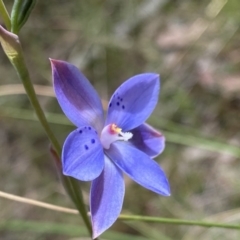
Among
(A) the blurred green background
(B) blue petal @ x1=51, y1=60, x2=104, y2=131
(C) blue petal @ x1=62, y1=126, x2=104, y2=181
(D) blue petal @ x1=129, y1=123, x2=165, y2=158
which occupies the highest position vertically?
(B) blue petal @ x1=51, y1=60, x2=104, y2=131

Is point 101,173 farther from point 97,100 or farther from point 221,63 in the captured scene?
point 221,63

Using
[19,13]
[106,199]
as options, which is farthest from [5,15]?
[106,199]

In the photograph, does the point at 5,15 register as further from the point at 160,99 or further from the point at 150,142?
the point at 160,99

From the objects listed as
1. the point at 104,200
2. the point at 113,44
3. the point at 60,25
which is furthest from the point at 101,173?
the point at 60,25

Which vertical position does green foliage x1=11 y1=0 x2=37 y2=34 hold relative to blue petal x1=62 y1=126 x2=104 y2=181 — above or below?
above

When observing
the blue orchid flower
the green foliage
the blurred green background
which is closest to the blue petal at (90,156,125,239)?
the blue orchid flower

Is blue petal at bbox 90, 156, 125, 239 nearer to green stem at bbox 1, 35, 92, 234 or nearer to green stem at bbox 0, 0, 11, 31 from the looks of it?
green stem at bbox 1, 35, 92, 234
